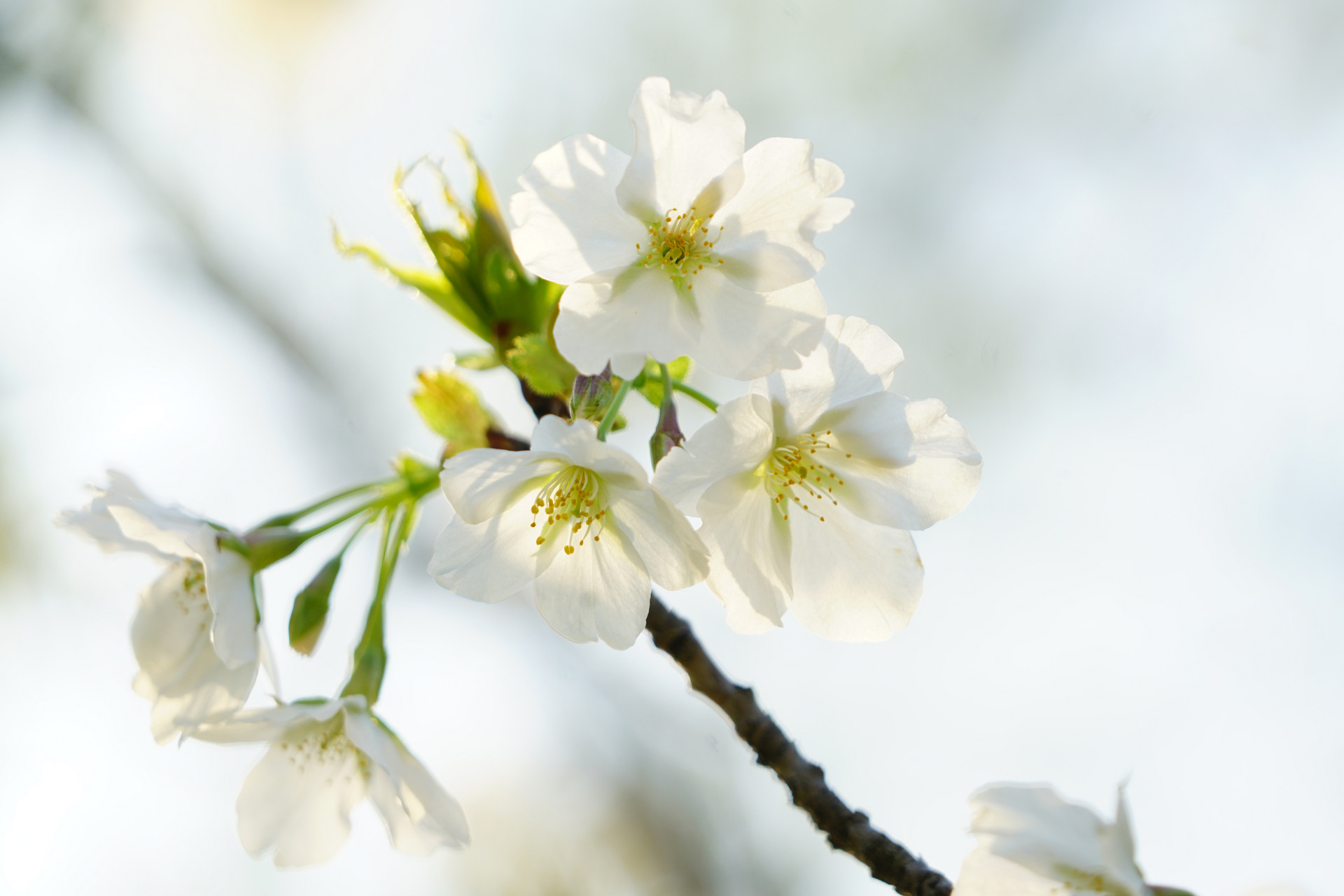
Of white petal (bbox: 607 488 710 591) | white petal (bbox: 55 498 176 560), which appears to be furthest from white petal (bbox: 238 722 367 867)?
white petal (bbox: 607 488 710 591)

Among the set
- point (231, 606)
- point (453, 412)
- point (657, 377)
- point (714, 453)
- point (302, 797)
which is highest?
point (657, 377)

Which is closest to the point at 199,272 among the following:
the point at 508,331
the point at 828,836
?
the point at 508,331

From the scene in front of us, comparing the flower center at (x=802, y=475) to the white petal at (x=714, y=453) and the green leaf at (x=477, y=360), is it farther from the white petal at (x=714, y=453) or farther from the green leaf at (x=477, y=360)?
the green leaf at (x=477, y=360)

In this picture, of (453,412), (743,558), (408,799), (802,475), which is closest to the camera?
(743,558)

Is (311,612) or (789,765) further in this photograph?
(311,612)

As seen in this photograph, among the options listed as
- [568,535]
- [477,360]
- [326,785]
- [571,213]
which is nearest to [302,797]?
[326,785]

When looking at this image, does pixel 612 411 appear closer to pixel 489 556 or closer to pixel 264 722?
pixel 489 556

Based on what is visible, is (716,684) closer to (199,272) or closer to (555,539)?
(555,539)
